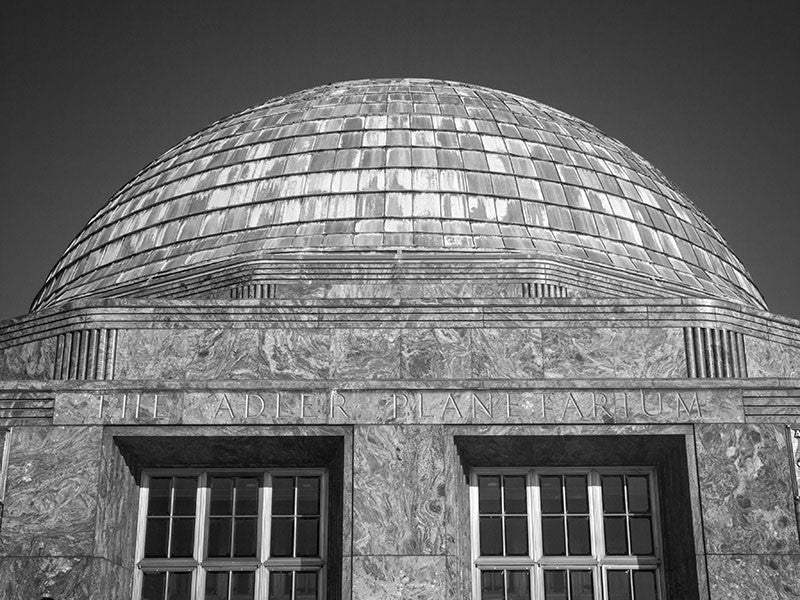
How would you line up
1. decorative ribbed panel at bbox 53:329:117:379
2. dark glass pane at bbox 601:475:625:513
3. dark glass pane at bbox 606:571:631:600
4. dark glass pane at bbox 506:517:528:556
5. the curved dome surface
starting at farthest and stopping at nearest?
1. the curved dome surface
2. decorative ribbed panel at bbox 53:329:117:379
3. dark glass pane at bbox 601:475:625:513
4. dark glass pane at bbox 506:517:528:556
5. dark glass pane at bbox 606:571:631:600

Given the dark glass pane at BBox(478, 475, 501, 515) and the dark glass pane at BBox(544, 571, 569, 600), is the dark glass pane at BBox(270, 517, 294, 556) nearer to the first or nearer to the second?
the dark glass pane at BBox(478, 475, 501, 515)

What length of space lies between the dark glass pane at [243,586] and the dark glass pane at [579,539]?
262 cm

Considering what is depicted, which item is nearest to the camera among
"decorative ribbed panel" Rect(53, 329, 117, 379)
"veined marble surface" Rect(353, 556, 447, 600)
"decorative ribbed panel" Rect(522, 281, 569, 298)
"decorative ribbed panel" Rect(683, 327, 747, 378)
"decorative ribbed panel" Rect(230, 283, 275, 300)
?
"veined marble surface" Rect(353, 556, 447, 600)

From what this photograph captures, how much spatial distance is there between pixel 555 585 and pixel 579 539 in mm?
422

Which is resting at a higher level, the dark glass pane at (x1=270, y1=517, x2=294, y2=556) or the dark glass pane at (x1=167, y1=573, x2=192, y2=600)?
the dark glass pane at (x1=270, y1=517, x2=294, y2=556)

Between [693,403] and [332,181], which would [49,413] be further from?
[332,181]

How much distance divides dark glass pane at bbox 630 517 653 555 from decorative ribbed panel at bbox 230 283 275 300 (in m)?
6.76

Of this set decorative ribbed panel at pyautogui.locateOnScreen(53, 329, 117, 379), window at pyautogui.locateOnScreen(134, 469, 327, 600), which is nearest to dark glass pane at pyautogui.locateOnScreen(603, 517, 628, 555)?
window at pyautogui.locateOnScreen(134, 469, 327, 600)

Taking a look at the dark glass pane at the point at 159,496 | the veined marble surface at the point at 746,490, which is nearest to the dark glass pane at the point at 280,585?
the dark glass pane at the point at 159,496

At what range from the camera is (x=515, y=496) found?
9.73 metres

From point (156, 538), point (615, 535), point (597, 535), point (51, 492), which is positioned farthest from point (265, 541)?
point (615, 535)

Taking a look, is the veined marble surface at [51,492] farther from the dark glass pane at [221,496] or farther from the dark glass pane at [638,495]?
the dark glass pane at [638,495]

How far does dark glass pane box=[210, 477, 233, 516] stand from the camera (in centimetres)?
966

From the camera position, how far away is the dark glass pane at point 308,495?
32.0 ft
